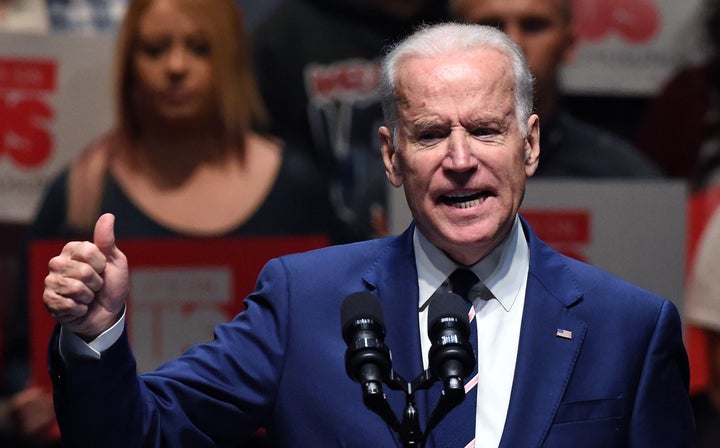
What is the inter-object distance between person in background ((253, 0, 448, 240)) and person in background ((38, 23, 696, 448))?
2043mm

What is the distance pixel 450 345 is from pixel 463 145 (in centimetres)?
41

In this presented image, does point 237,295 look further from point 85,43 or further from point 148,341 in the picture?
point 85,43

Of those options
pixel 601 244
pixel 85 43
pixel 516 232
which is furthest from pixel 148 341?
pixel 516 232

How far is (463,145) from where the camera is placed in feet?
6.71

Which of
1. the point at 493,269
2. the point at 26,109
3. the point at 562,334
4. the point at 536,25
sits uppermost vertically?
the point at 536,25

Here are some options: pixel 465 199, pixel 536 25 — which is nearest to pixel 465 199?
pixel 465 199

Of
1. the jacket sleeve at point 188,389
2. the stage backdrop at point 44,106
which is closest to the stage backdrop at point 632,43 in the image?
the stage backdrop at point 44,106

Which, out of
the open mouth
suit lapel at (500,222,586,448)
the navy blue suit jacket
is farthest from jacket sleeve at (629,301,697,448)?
the open mouth

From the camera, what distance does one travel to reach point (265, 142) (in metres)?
4.23

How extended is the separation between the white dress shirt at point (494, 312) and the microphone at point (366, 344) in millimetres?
254

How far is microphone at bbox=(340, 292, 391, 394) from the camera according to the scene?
5.77 feet

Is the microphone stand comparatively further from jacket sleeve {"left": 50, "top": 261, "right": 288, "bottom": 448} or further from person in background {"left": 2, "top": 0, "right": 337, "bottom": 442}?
person in background {"left": 2, "top": 0, "right": 337, "bottom": 442}

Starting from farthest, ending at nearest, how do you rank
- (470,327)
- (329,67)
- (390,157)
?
(329,67) → (390,157) → (470,327)

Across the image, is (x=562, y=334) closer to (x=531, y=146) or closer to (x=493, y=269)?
(x=493, y=269)
